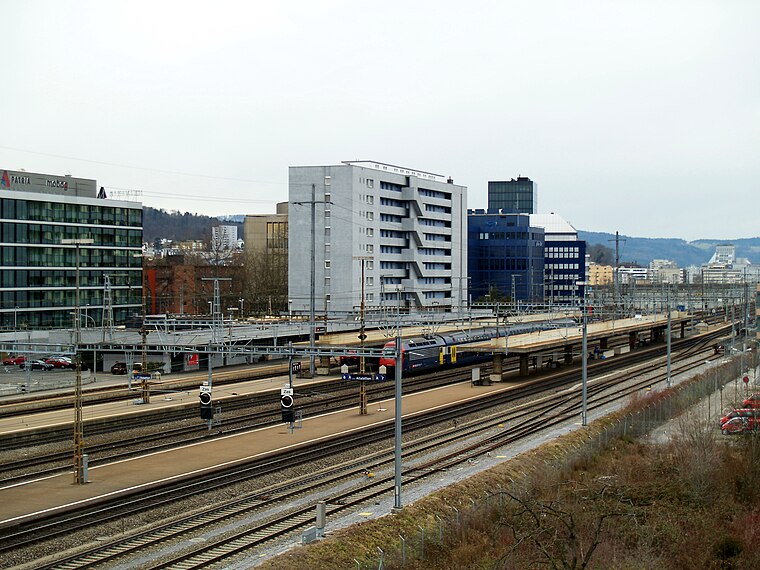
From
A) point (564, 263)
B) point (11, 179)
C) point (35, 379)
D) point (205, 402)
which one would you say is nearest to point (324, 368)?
point (35, 379)

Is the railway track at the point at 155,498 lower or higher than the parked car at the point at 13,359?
lower

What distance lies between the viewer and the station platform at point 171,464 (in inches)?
1048

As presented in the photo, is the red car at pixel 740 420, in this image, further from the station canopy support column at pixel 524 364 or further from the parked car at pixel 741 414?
the station canopy support column at pixel 524 364

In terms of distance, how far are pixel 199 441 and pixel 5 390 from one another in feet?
61.7

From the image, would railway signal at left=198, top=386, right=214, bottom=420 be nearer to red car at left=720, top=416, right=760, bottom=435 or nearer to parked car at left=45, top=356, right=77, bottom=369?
red car at left=720, top=416, right=760, bottom=435

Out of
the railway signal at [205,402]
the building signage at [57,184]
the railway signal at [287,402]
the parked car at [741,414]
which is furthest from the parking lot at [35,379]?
the parked car at [741,414]

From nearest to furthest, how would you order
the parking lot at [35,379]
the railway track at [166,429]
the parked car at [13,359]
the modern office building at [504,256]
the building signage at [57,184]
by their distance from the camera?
1. the railway track at [166,429]
2. the parking lot at [35,379]
3. the parked car at [13,359]
4. the building signage at [57,184]
5. the modern office building at [504,256]

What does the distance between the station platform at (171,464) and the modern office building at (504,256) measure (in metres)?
89.5

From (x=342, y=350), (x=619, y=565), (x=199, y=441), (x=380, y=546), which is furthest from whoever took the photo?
(x=199, y=441)

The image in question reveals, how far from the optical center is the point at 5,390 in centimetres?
4991

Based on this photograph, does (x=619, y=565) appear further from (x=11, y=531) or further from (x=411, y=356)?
(x=411, y=356)

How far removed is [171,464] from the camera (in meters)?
32.1

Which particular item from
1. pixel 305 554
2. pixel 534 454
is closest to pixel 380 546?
pixel 305 554

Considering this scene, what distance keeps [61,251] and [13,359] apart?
512 inches
